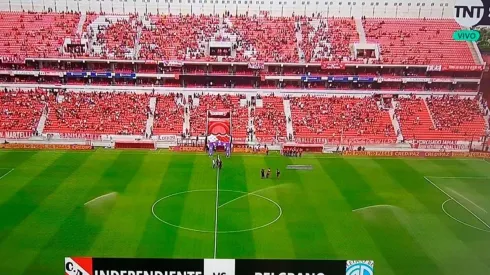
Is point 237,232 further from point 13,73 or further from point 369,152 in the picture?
point 13,73

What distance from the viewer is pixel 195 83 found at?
1142 inches

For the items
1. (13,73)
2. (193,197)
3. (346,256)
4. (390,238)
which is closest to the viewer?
(346,256)

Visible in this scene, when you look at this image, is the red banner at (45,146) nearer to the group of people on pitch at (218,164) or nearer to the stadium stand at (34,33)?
the stadium stand at (34,33)

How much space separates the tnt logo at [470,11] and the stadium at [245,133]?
0.07 metres

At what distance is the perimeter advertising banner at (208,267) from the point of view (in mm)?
7520

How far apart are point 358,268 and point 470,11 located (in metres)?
8.69

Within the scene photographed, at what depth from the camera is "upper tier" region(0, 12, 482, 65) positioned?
29031mm

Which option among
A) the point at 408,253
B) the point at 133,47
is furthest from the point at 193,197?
the point at 133,47

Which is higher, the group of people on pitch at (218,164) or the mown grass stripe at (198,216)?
the group of people on pitch at (218,164)

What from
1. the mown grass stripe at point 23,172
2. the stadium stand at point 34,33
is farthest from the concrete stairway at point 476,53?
the stadium stand at point 34,33

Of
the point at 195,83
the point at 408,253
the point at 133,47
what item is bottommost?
the point at 408,253

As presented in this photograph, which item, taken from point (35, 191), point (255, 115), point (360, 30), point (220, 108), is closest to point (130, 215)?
point (35, 191)

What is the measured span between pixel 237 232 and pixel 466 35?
372 inches

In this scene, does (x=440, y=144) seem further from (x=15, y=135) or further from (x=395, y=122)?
(x=15, y=135)
